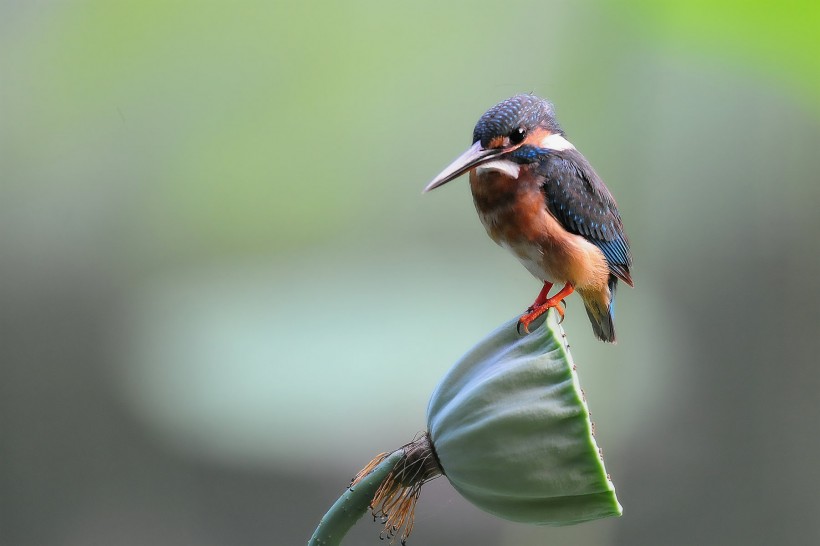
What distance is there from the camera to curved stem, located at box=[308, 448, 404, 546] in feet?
1.40

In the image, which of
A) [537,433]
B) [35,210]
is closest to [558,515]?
[537,433]

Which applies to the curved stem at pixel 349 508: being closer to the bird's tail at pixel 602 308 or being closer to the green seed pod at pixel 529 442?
the green seed pod at pixel 529 442

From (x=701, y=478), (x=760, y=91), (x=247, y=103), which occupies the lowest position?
(x=701, y=478)

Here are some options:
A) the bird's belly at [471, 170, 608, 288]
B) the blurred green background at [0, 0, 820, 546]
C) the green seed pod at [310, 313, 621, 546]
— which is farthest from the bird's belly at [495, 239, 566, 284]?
the blurred green background at [0, 0, 820, 546]

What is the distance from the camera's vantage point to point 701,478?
63.2 inches

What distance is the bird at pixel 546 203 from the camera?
577 millimetres

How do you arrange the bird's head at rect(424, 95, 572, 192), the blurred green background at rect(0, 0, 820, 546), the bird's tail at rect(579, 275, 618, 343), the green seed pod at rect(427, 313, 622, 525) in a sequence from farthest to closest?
the blurred green background at rect(0, 0, 820, 546) → the bird's tail at rect(579, 275, 618, 343) → the bird's head at rect(424, 95, 572, 192) → the green seed pod at rect(427, 313, 622, 525)

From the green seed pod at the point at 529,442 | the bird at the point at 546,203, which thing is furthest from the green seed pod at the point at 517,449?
the bird at the point at 546,203

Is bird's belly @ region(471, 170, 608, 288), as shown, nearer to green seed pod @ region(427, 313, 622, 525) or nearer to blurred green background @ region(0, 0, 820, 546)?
green seed pod @ region(427, 313, 622, 525)

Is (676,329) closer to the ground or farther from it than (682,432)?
farther from it

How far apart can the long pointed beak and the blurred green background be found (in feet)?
2.69

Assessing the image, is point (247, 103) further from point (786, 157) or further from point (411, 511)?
point (411, 511)

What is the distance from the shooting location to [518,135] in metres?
0.57

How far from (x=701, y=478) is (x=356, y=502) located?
1.32 m
